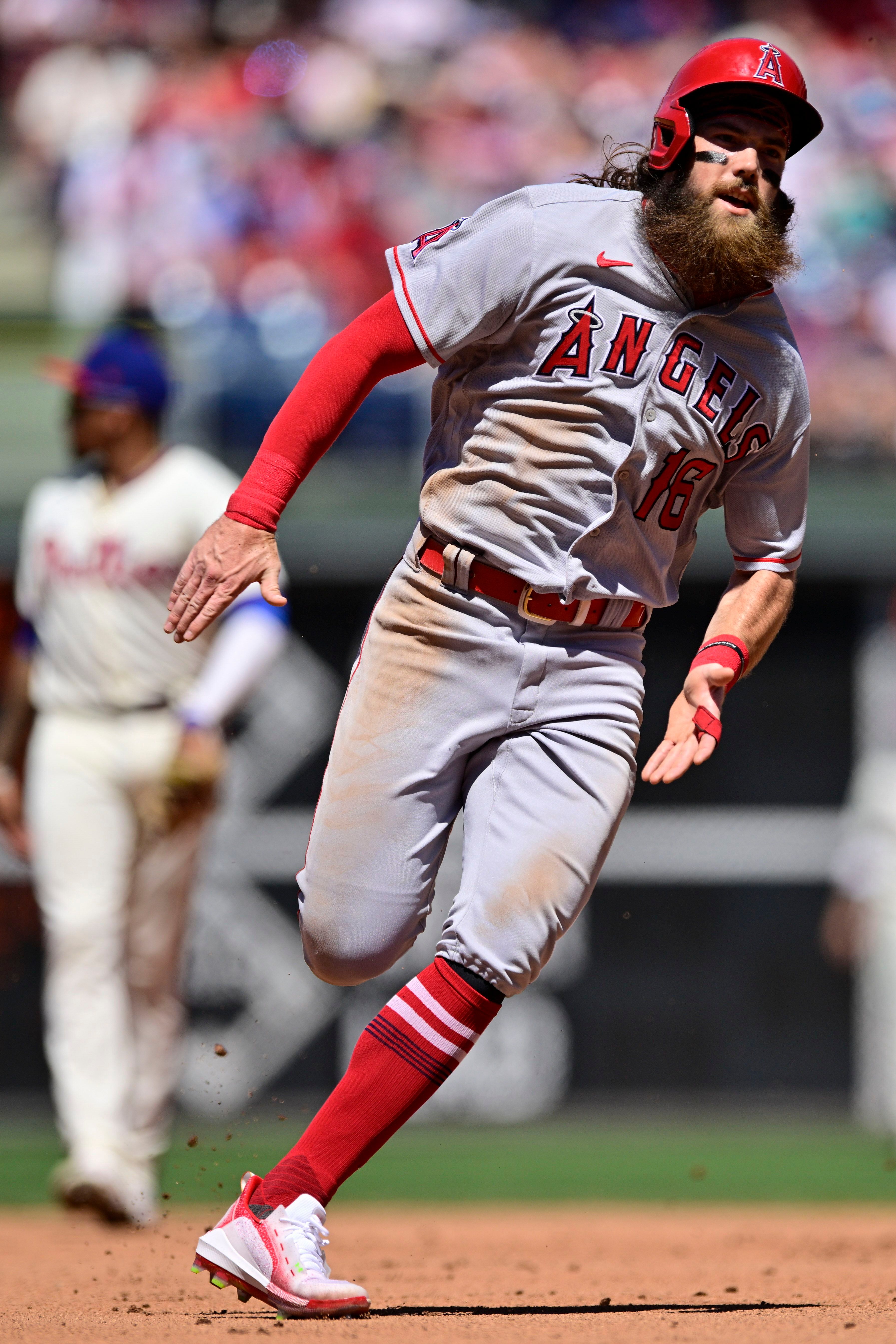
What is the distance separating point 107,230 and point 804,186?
138 inches

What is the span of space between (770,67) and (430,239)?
25.1 inches

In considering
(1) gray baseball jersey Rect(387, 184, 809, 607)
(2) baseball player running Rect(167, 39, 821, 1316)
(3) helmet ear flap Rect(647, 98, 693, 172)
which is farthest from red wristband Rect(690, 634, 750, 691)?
(3) helmet ear flap Rect(647, 98, 693, 172)

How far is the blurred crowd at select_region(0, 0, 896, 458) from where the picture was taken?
8.03 m

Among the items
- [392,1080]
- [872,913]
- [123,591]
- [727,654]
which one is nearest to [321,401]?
[727,654]

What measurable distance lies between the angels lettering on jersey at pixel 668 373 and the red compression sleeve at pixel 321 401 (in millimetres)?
254

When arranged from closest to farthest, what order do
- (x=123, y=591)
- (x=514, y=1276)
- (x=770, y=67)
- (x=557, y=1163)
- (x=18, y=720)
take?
(x=770, y=67) < (x=514, y=1276) < (x=123, y=591) < (x=18, y=720) < (x=557, y=1163)

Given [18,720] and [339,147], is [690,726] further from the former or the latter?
[339,147]

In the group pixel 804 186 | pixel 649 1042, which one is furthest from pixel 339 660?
pixel 804 186

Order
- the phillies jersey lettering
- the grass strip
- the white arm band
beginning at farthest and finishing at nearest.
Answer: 1. the grass strip
2. the phillies jersey lettering
3. the white arm band

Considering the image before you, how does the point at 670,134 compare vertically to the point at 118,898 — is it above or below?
above

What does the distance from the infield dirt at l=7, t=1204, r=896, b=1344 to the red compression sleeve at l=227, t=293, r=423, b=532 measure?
133cm

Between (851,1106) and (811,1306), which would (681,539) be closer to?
(811,1306)

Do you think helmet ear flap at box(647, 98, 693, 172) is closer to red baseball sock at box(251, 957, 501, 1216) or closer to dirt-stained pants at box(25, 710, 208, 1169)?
red baseball sock at box(251, 957, 501, 1216)

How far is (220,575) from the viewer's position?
9.09 feet
